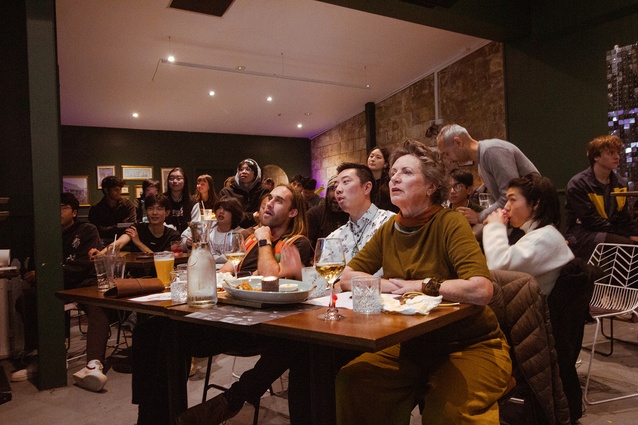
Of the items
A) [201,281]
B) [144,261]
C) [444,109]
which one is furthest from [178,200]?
[444,109]

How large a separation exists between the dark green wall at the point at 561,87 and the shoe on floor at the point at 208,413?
544cm

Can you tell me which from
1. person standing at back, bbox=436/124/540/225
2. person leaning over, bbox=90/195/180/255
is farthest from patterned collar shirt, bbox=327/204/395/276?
person leaning over, bbox=90/195/180/255

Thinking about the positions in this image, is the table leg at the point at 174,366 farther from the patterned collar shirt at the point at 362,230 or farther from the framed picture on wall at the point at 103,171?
the framed picture on wall at the point at 103,171

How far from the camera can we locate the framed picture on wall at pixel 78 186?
1056 centimetres

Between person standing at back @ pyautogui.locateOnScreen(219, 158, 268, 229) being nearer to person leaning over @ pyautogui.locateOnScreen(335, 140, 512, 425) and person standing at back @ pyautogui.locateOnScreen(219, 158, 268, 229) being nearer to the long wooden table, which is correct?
person leaning over @ pyautogui.locateOnScreen(335, 140, 512, 425)

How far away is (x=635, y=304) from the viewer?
9.48ft

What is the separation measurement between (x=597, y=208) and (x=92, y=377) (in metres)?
4.34

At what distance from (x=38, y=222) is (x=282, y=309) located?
256 centimetres

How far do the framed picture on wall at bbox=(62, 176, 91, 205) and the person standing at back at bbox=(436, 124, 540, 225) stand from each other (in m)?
9.52

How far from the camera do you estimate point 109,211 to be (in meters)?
5.67

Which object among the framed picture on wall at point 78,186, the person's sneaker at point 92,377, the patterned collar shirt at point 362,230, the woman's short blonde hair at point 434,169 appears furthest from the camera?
the framed picture on wall at point 78,186

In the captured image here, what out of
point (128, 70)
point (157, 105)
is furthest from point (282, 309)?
point (157, 105)

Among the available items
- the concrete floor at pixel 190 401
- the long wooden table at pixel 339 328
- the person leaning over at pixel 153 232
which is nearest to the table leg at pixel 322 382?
the long wooden table at pixel 339 328

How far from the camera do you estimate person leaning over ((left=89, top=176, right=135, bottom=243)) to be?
5.54 m
